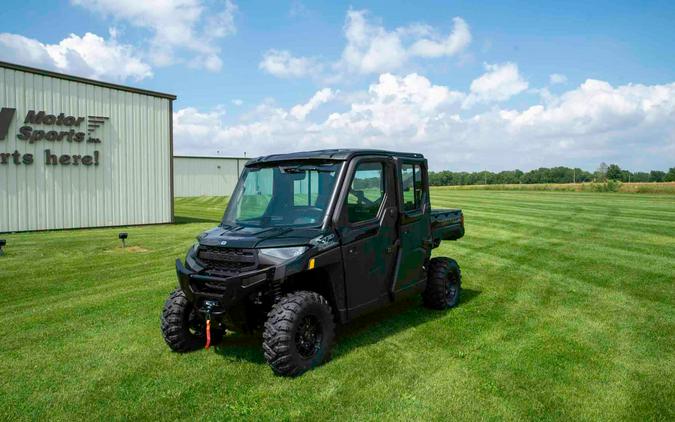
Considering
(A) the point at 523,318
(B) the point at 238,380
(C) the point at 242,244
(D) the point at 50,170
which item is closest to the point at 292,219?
(C) the point at 242,244

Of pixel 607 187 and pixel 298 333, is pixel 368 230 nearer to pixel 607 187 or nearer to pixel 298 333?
pixel 298 333

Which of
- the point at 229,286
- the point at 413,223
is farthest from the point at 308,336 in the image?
the point at 413,223

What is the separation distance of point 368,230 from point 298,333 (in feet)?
5.01

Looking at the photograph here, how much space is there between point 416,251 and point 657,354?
3117 millimetres

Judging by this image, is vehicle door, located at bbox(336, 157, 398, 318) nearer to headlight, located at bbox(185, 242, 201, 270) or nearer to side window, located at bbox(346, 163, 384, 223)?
side window, located at bbox(346, 163, 384, 223)

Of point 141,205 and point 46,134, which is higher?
point 46,134

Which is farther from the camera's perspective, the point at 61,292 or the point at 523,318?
the point at 61,292

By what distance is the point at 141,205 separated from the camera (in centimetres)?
2142

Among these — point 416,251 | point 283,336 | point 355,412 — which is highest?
point 416,251

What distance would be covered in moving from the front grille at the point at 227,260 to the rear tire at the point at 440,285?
11.1ft

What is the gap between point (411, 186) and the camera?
6.91m

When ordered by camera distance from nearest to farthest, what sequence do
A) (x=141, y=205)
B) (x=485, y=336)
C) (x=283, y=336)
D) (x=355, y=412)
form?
(x=355, y=412) → (x=283, y=336) → (x=485, y=336) → (x=141, y=205)

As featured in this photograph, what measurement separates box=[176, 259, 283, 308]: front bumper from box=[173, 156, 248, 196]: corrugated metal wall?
48865 mm

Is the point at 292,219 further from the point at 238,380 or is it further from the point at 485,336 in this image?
the point at 485,336
